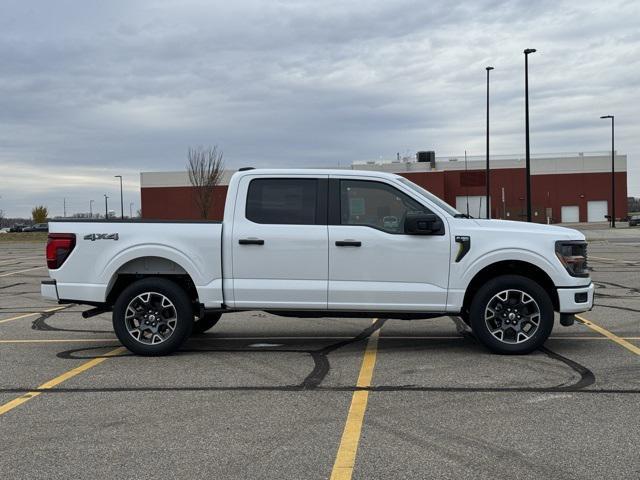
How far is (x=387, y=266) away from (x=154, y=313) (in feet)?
8.71

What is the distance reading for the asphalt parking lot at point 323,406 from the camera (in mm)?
4023

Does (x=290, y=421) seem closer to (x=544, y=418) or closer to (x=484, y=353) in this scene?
(x=544, y=418)

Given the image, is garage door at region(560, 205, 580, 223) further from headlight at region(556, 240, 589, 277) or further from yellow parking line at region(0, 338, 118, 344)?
yellow parking line at region(0, 338, 118, 344)

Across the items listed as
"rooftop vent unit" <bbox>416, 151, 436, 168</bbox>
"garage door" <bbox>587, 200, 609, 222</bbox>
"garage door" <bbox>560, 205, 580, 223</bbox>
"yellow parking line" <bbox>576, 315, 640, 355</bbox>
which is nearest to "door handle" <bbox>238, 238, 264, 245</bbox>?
"yellow parking line" <bbox>576, 315, 640, 355</bbox>

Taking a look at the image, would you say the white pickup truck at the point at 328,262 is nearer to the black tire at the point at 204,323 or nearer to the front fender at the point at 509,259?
the front fender at the point at 509,259

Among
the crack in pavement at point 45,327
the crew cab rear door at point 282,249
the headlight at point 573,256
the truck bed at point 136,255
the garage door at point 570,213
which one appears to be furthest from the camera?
the garage door at point 570,213

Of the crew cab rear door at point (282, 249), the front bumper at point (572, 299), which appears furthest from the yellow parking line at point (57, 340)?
the front bumper at point (572, 299)

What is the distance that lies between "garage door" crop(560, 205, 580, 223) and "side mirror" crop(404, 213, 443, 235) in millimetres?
65297

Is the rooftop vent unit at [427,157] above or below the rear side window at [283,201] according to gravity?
above

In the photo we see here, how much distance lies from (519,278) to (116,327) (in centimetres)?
444

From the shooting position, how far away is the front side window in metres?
6.95

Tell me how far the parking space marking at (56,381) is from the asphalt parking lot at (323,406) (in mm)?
28

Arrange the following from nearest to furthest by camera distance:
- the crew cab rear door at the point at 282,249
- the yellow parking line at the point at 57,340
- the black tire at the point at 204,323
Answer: the crew cab rear door at the point at 282,249
the yellow parking line at the point at 57,340
the black tire at the point at 204,323

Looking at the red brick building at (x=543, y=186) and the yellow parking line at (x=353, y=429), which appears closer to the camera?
the yellow parking line at (x=353, y=429)
